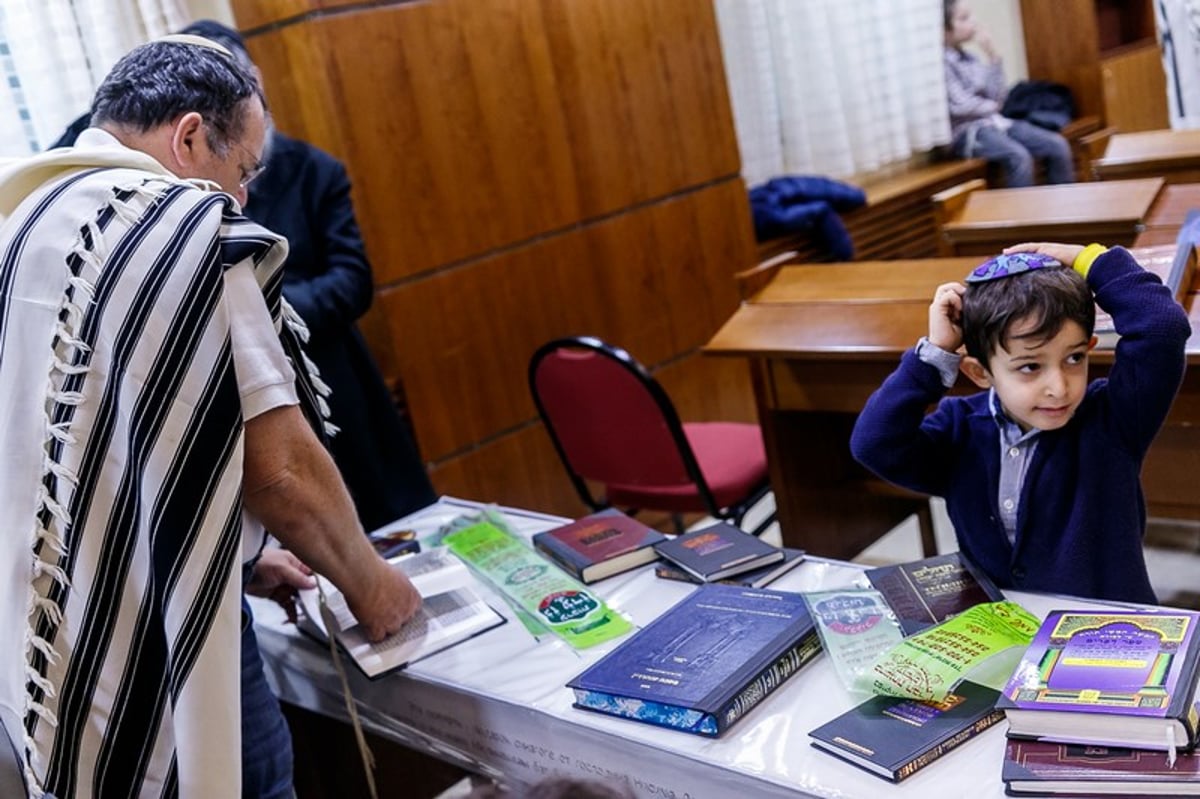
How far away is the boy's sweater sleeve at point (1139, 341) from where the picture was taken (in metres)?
1.60

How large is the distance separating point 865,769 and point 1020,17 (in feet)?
21.5

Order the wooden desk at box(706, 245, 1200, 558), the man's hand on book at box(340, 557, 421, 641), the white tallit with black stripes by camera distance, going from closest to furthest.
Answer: the white tallit with black stripes
the man's hand on book at box(340, 557, 421, 641)
the wooden desk at box(706, 245, 1200, 558)

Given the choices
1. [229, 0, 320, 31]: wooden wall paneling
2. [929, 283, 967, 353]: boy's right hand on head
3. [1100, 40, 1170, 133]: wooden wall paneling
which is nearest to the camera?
[929, 283, 967, 353]: boy's right hand on head

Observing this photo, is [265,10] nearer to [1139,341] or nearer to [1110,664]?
[1139,341]

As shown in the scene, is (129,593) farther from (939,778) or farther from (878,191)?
(878,191)

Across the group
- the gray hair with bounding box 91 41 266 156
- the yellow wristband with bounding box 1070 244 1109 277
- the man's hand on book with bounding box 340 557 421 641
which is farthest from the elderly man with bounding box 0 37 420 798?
the yellow wristband with bounding box 1070 244 1109 277

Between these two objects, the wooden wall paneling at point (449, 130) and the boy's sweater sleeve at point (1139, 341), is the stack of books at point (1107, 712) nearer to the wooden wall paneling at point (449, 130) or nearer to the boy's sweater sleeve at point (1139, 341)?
the boy's sweater sleeve at point (1139, 341)

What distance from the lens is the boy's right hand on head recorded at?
5.67 ft

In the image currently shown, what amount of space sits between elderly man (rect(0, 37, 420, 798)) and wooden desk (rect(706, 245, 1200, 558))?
5.03ft

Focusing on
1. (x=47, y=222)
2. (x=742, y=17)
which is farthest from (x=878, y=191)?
(x=47, y=222)

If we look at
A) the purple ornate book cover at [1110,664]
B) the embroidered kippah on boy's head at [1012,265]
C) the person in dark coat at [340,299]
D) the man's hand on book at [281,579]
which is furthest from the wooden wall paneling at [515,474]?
the purple ornate book cover at [1110,664]

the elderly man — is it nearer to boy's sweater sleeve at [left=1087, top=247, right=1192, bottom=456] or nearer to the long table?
the long table

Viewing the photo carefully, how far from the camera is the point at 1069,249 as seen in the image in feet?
→ 5.57

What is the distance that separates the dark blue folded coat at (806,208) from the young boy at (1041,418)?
328 centimetres
